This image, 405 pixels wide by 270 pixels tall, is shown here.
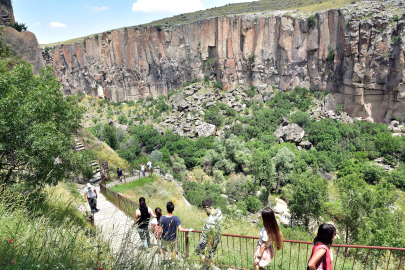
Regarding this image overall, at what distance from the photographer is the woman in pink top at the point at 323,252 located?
9.73 ft

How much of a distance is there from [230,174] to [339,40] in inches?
955

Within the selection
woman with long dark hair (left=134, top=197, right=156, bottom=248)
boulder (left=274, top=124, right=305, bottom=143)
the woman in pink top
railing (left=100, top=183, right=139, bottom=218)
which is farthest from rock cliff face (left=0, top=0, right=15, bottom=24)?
boulder (left=274, top=124, right=305, bottom=143)

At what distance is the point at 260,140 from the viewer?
31.2 m

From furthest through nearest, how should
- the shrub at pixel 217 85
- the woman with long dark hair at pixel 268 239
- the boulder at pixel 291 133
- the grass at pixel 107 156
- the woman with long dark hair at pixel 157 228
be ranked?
the shrub at pixel 217 85 < the boulder at pixel 291 133 < the grass at pixel 107 156 < the woman with long dark hair at pixel 157 228 < the woman with long dark hair at pixel 268 239

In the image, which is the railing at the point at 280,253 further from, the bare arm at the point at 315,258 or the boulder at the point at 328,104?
the boulder at the point at 328,104

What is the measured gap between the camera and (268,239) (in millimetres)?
3424

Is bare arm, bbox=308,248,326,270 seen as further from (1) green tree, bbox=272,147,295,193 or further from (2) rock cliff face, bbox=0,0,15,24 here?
(1) green tree, bbox=272,147,295,193

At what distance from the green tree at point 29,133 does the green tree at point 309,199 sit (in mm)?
14819

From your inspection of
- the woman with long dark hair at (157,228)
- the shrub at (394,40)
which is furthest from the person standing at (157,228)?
the shrub at (394,40)

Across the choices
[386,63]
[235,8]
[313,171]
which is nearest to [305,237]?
[313,171]

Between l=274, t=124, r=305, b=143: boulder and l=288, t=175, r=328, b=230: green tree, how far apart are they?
14306mm

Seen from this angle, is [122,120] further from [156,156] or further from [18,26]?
[18,26]

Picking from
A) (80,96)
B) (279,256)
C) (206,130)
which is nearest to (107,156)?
(279,256)

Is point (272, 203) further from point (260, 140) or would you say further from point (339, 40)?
point (339, 40)
